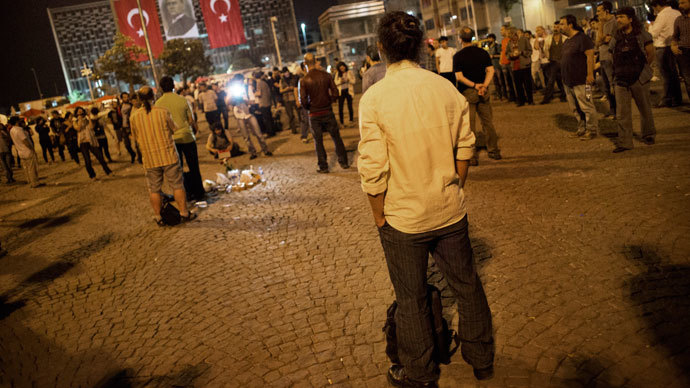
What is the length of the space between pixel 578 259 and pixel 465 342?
Result: 183 cm

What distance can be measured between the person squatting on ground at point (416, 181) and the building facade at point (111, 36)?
400 feet

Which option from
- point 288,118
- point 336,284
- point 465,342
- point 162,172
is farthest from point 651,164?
point 288,118

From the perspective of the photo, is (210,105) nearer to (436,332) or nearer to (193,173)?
(193,173)

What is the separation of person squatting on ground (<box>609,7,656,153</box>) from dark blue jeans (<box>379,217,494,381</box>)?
17.9 feet

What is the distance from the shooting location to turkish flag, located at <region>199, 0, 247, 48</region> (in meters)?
36.6

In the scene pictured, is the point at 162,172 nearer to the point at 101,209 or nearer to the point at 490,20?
the point at 101,209

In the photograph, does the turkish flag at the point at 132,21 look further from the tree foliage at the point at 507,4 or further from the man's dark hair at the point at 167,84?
the tree foliage at the point at 507,4

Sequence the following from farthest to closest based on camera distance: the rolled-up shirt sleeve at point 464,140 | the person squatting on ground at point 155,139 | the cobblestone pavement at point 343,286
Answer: the person squatting on ground at point 155,139 < the cobblestone pavement at point 343,286 < the rolled-up shirt sleeve at point 464,140

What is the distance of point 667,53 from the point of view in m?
9.91

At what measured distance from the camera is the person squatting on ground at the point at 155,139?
23.7ft

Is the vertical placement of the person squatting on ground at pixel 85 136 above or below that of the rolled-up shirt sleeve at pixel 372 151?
above

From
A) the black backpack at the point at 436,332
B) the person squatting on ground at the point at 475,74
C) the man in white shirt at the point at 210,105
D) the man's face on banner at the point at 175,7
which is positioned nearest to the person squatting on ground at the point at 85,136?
the man in white shirt at the point at 210,105

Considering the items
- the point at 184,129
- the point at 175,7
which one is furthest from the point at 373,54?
the point at 175,7

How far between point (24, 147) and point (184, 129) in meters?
8.01
